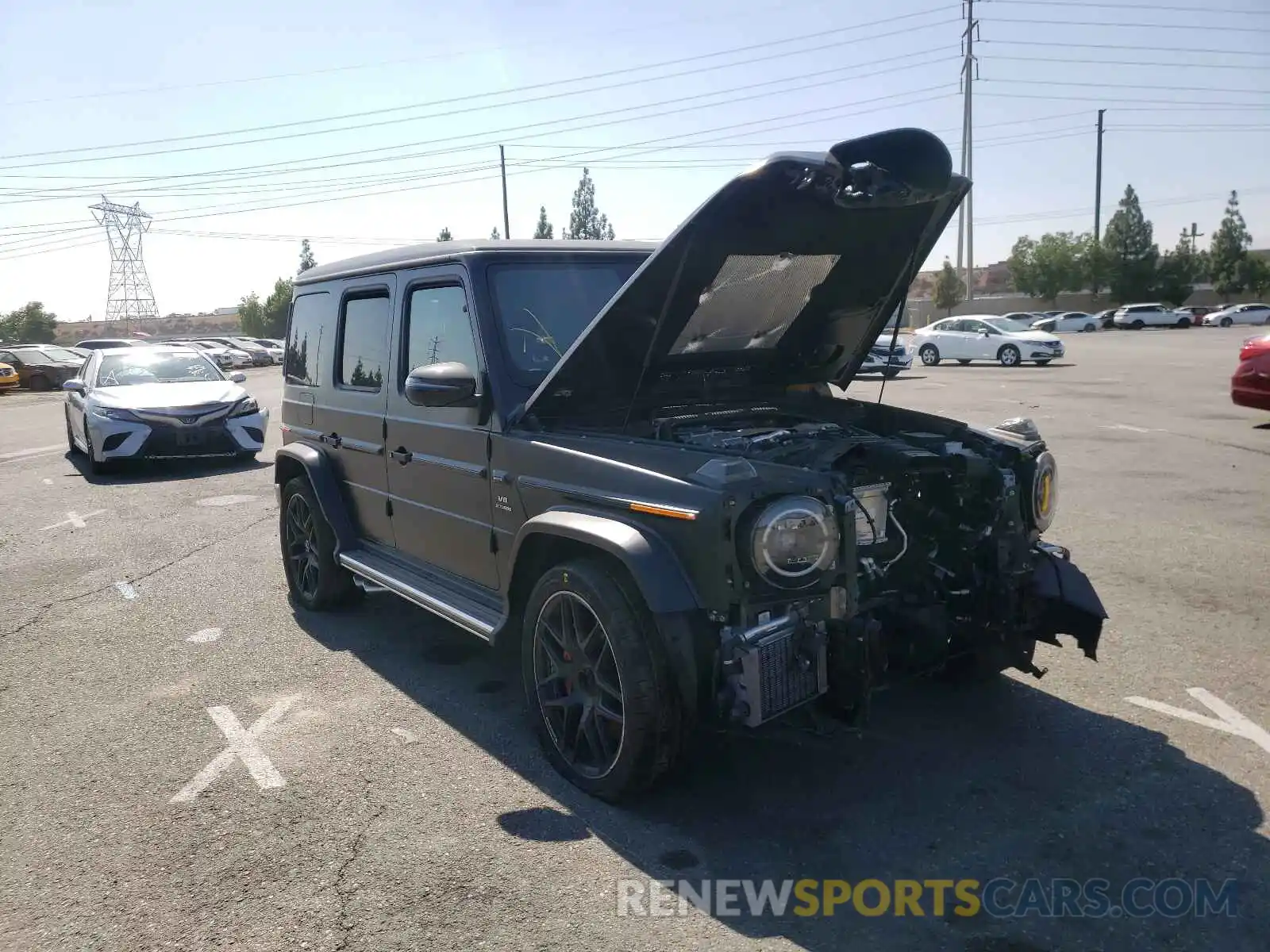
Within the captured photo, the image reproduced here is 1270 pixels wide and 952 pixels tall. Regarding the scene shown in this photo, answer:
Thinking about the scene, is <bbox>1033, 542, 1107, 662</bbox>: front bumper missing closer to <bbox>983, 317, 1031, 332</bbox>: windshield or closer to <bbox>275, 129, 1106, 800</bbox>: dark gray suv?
<bbox>275, 129, 1106, 800</bbox>: dark gray suv

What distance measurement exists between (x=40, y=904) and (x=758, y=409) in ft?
11.1

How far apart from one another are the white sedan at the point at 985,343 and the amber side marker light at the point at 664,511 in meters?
28.2

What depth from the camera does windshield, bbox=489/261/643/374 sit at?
176 inches

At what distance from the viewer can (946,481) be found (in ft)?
12.4

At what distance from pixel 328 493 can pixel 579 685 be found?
8.92 ft

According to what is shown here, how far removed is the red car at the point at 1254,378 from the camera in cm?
1194

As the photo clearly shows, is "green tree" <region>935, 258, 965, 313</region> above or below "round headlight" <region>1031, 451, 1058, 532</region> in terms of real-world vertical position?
above

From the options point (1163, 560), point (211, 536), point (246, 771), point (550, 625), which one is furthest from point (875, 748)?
point (211, 536)

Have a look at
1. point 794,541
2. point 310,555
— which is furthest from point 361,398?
point 794,541

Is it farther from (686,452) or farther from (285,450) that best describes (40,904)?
(285,450)

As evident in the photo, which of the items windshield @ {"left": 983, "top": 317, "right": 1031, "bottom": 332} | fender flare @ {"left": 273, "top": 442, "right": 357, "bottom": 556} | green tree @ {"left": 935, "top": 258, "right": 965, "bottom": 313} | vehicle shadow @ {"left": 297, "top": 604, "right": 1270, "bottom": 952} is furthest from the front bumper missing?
green tree @ {"left": 935, "top": 258, "right": 965, "bottom": 313}

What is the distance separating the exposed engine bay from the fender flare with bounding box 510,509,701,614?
0.20m

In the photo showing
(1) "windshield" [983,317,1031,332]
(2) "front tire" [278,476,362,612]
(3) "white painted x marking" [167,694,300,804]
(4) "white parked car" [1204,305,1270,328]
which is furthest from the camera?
(4) "white parked car" [1204,305,1270,328]

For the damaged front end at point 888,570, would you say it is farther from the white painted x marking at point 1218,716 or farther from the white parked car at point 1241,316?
the white parked car at point 1241,316
